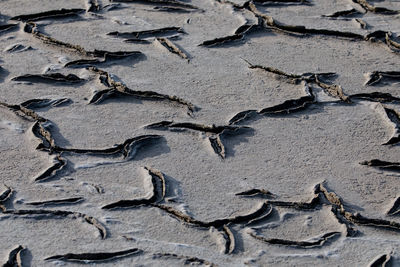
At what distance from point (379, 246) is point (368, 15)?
1.42m

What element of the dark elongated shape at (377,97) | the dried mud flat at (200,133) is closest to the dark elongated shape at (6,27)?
the dried mud flat at (200,133)

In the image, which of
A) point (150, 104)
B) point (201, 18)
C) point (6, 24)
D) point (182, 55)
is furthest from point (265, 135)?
point (6, 24)

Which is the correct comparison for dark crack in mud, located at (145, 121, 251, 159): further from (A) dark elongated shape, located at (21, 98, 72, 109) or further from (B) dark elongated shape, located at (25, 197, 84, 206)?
(B) dark elongated shape, located at (25, 197, 84, 206)

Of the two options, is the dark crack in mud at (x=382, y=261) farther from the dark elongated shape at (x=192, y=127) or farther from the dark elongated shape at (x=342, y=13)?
the dark elongated shape at (x=342, y=13)

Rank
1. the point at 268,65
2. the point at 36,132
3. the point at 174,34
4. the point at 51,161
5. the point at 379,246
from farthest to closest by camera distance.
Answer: the point at 174,34, the point at 268,65, the point at 36,132, the point at 51,161, the point at 379,246

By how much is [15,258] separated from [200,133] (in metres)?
0.72

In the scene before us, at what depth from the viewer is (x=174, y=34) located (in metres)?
2.89

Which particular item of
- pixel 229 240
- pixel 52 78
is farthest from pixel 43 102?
pixel 229 240

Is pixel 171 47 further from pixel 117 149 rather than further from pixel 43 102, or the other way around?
pixel 117 149

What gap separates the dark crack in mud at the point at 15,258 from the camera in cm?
173

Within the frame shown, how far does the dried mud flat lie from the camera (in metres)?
1.84

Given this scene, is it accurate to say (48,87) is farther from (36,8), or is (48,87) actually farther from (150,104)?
(36,8)

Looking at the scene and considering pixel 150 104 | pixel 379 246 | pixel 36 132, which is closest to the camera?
pixel 379 246

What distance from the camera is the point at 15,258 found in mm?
1748
